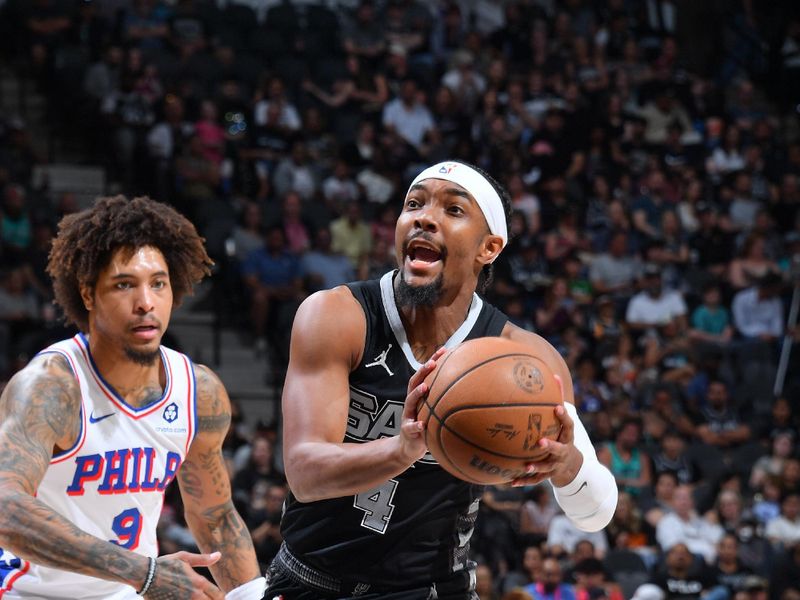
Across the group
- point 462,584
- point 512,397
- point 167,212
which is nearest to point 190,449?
point 167,212

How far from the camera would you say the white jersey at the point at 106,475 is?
3713 mm

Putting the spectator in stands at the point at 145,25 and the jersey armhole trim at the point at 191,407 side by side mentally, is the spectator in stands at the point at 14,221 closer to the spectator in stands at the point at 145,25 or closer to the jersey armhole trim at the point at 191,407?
the spectator in stands at the point at 145,25

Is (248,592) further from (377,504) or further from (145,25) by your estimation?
(145,25)

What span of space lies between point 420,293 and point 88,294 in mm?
1113

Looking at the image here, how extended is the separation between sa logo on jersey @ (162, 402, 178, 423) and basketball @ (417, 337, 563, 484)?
1166mm

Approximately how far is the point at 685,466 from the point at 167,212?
746 cm

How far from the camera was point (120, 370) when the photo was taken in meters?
3.90

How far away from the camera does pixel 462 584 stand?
145 inches

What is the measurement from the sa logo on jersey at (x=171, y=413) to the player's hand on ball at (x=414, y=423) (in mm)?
1155

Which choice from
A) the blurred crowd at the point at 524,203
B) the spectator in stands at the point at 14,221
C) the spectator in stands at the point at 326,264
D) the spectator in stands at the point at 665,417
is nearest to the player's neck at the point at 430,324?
the blurred crowd at the point at 524,203

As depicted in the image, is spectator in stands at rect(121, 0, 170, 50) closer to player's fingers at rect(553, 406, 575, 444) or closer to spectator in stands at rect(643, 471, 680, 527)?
spectator in stands at rect(643, 471, 680, 527)

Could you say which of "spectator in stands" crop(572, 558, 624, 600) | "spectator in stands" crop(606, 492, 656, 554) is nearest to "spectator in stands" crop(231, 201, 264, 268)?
"spectator in stands" crop(606, 492, 656, 554)

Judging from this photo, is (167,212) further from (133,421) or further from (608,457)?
(608,457)

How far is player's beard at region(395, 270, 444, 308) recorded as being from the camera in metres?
3.58
